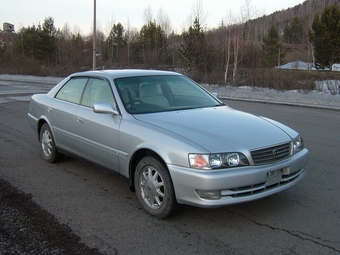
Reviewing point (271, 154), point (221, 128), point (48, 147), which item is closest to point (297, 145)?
point (271, 154)

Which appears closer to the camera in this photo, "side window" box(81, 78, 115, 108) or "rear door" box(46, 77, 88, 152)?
"side window" box(81, 78, 115, 108)

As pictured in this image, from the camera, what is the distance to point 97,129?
466 cm

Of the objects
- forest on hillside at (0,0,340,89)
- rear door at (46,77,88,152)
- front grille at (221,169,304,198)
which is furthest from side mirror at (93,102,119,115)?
forest on hillside at (0,0,340,89)

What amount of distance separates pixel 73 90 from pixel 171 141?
2449 mm

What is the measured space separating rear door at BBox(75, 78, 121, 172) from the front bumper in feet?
3.44

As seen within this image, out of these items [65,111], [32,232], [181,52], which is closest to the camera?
[32,232]

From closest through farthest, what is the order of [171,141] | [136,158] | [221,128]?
[171,141], [221,128], [136,158]

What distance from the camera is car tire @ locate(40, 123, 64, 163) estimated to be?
587 cm

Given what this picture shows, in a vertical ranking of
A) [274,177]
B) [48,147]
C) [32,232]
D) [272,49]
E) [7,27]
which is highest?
[7,27]

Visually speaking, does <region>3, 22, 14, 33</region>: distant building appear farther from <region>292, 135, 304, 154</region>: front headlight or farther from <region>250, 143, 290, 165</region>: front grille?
<region>250, 143, 290, 165</region>: front grille

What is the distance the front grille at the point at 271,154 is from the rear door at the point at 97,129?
1602mm

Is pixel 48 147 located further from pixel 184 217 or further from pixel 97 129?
pixel 184 217

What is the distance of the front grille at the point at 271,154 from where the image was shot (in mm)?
3645

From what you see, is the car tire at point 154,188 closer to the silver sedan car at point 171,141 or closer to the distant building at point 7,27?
the silver sedan car at point 171,141
